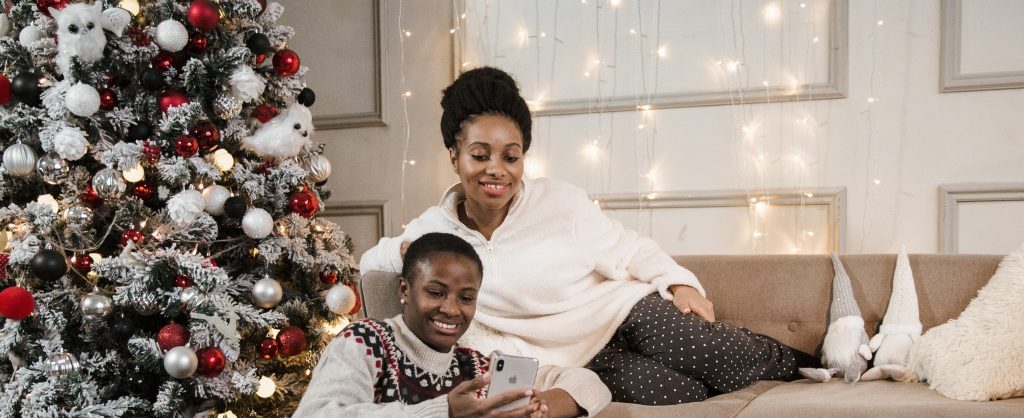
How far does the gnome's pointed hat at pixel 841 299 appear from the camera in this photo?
2098 mm

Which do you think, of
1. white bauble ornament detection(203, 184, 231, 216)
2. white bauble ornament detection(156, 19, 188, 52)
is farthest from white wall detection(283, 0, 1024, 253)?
white bauble ornament detection(156, 19, 188, 52)

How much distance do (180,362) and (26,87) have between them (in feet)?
2.73

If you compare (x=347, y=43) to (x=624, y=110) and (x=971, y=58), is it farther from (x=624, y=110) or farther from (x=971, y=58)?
(x=971, y=58)

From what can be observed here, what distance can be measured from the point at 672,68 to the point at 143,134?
1.76 meters

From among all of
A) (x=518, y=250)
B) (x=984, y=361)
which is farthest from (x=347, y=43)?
(x=984, y=361)

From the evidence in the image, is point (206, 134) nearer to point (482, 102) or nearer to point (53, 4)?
point (53, 4)

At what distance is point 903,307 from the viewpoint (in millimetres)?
2068

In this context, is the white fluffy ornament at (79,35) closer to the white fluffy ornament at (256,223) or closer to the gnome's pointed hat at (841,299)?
the white fluffy ornament at (256,223)

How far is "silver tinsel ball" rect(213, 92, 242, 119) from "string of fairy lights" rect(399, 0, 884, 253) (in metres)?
1.04

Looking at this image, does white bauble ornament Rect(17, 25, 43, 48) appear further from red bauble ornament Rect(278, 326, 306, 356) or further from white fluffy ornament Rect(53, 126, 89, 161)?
red bauble ornament Rect(278, 326, 306, 356)

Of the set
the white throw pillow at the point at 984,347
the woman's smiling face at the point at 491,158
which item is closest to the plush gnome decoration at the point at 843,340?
the white throw pillow at the point at 984,347

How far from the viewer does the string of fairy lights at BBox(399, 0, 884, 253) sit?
2801 mm

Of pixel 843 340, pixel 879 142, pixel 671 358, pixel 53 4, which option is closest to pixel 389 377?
Answer: pixel 671 358

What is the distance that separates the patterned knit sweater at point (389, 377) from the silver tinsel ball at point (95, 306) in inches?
36.4
